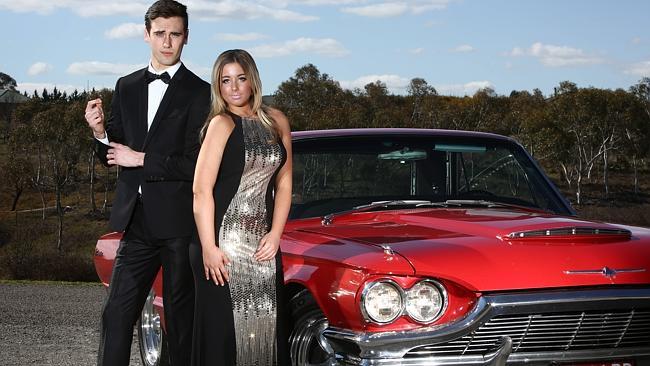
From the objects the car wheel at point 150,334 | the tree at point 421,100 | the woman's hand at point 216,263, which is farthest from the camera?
the tree at point 421,100

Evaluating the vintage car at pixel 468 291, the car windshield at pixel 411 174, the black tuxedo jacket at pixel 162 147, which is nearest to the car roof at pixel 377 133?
the car windshield at pixel 411 174

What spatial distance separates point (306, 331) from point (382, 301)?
60cm

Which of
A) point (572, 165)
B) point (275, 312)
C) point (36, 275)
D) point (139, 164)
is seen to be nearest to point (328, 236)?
point (275, 312)

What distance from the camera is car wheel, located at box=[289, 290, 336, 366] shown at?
4395mm

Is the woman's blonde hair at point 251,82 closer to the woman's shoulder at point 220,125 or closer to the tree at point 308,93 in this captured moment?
the woman's shoulder at point 220,125

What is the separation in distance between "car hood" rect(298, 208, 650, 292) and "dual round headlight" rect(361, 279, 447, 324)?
86mm

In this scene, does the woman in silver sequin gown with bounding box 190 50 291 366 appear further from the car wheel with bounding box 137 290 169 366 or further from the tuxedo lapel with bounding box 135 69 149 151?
the car wheel with bounding box 137 290 169 366

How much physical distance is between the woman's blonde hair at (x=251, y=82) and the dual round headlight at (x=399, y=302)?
0.89 metres

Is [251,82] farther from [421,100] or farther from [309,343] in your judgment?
[421,100]

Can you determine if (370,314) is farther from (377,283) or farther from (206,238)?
(206,238)

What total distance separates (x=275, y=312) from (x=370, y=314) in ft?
1.69

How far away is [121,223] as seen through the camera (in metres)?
4.88

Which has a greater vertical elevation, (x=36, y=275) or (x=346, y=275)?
(x=346, y=275)

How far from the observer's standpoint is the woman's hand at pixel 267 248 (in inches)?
170
